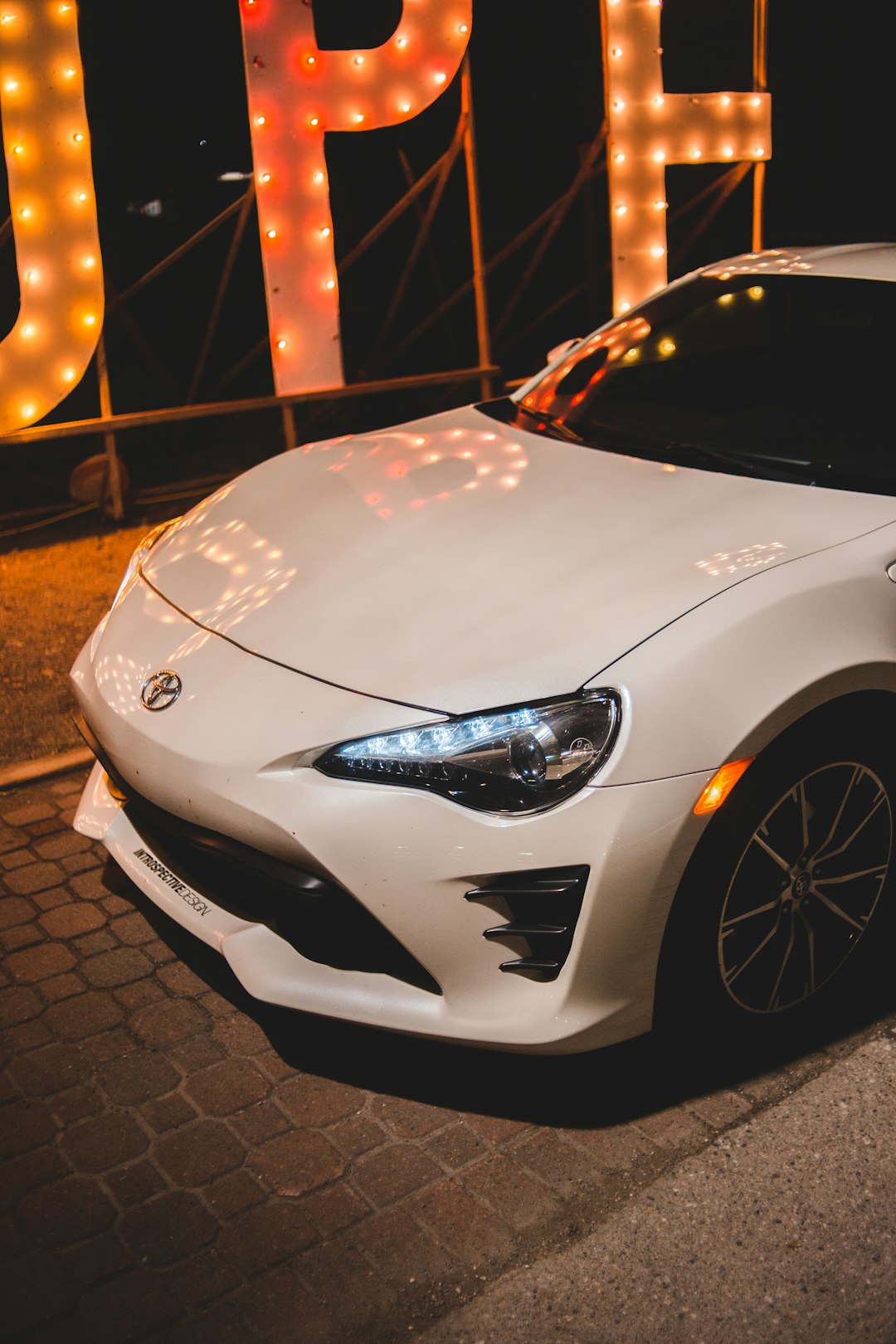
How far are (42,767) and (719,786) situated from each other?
8.43ft

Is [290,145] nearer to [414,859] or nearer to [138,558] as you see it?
[138,558]

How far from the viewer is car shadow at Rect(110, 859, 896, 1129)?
111 inches

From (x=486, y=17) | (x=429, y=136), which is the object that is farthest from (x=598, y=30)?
(x=429, y=136)

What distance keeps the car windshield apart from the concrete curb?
179 centimetres

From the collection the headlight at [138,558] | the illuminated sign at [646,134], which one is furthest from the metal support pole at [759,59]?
the headlight at [138,558]

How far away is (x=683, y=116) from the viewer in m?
8.04

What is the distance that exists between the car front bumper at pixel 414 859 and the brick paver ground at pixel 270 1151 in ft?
0.72

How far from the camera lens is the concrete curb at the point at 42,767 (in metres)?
4.30

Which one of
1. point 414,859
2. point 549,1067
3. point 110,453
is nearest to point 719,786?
point 414,859

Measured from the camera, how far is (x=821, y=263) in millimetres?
4020

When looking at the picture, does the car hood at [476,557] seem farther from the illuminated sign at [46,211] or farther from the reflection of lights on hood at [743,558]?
the illuminated sign at [46,211]

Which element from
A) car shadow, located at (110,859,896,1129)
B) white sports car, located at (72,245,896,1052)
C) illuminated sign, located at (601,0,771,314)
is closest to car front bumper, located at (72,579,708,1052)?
white sports car, located at (72,245,896,1052)

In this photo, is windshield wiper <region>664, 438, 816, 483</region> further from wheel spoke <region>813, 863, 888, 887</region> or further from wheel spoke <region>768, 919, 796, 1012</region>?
wheel spoke <region>768, 919, 796, 1012</region>

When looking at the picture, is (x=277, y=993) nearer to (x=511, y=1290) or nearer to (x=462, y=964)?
(x=462, y=964)
